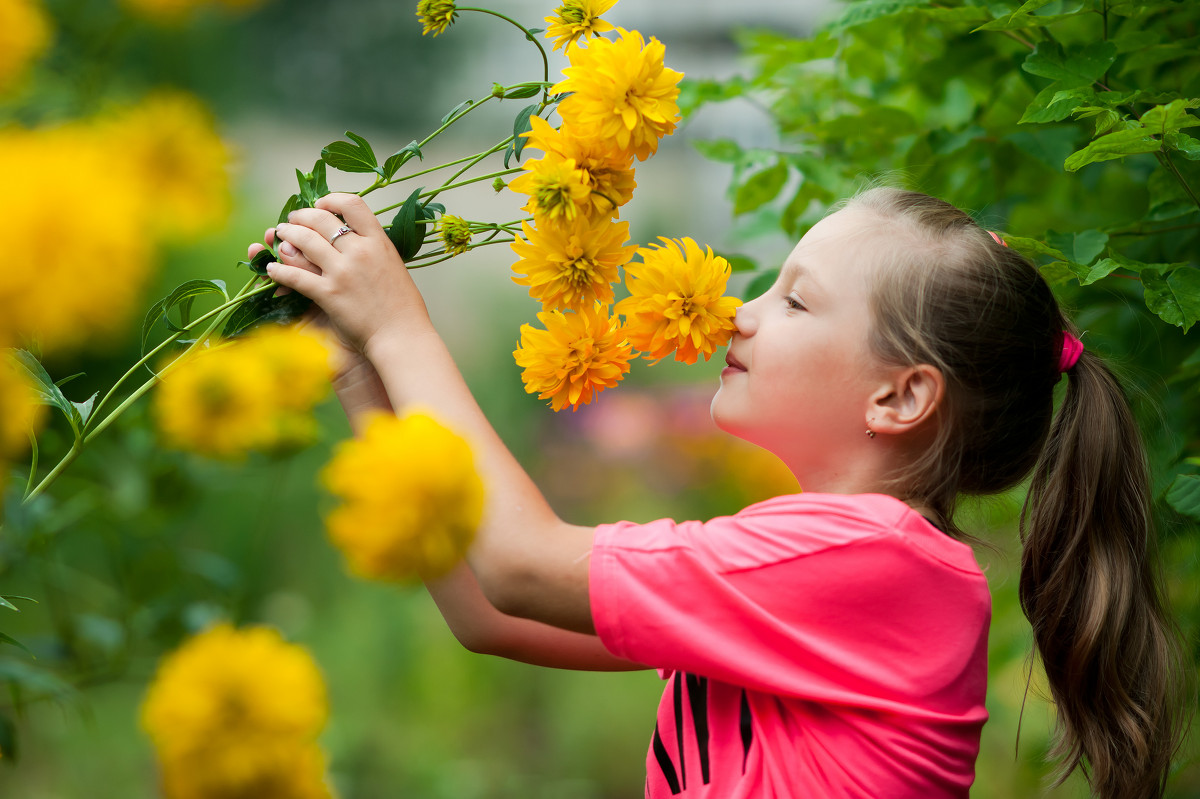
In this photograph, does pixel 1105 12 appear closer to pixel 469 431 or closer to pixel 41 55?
pixel 469 431

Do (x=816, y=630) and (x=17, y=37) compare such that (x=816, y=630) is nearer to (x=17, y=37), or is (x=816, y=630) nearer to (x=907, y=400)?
(x=907, y=400)

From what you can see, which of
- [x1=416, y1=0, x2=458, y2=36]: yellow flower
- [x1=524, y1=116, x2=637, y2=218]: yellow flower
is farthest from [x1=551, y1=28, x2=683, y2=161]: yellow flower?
[x1=416, y1=0, x2=458, y2=36]: yellow flower

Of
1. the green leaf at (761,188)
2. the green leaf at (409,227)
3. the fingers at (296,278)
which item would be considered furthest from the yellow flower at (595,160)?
the green leaf at (761,188)

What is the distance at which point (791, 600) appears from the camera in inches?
32.6

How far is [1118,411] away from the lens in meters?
1.04

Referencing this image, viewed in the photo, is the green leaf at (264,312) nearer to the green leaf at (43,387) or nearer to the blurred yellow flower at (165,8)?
the green leaf at (43,387)

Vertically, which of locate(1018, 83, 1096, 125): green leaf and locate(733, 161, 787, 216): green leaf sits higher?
locate(1018, 83, 1096, 125): green leaf

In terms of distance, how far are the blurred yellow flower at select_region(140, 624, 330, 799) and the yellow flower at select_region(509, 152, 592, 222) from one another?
0.39 m

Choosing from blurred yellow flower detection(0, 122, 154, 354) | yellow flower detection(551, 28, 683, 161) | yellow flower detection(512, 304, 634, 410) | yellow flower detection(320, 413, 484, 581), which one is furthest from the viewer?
yellow flower detection(512, 304, 634, 410)

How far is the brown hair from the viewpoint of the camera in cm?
98

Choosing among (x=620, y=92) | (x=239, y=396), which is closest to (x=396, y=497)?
(x=239, y=396)

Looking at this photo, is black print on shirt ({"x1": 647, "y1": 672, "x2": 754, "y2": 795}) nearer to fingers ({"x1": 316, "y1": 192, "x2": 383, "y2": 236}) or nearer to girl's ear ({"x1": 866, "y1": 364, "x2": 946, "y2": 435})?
girl's ear ({"x1": 866, "y1": 364, "x2": 946, "y2": 435})

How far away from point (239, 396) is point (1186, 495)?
899mm

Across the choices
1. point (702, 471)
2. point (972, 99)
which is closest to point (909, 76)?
point (972, 99)
